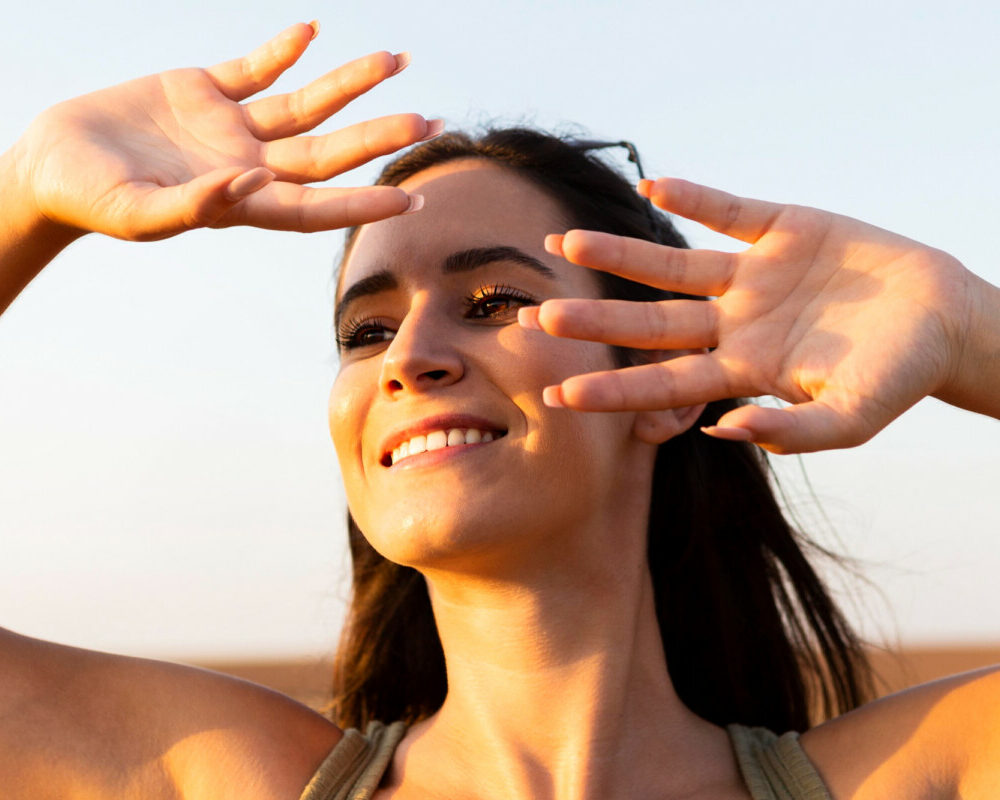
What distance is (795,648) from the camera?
13.2 feet

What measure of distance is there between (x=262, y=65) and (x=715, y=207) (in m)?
1.13

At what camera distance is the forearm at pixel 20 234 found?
2.85 m

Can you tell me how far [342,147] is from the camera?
2.52 m

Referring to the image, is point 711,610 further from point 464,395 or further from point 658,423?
point 464,395

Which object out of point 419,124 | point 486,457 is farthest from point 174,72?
point 486,457

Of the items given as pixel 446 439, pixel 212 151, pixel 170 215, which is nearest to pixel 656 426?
pixel 446 439

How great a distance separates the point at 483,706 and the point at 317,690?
224 cm

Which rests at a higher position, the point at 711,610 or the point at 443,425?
the point at 443,425

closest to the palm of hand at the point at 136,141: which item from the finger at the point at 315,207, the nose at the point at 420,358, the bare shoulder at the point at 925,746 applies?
the finger at the point at 315,207

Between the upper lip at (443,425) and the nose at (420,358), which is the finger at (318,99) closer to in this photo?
the nose at (420,358)

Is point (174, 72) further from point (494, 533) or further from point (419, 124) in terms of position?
point (494, 533)

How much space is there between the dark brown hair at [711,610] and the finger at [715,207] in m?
1.28

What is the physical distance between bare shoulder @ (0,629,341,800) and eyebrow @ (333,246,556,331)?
1.20 m

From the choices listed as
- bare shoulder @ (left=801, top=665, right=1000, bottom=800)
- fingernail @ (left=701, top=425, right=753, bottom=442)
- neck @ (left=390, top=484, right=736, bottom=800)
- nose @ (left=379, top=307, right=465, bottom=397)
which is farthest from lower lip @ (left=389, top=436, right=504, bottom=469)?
bare shoulder @ (left=801, top=665, right=1000, bottom=800)
